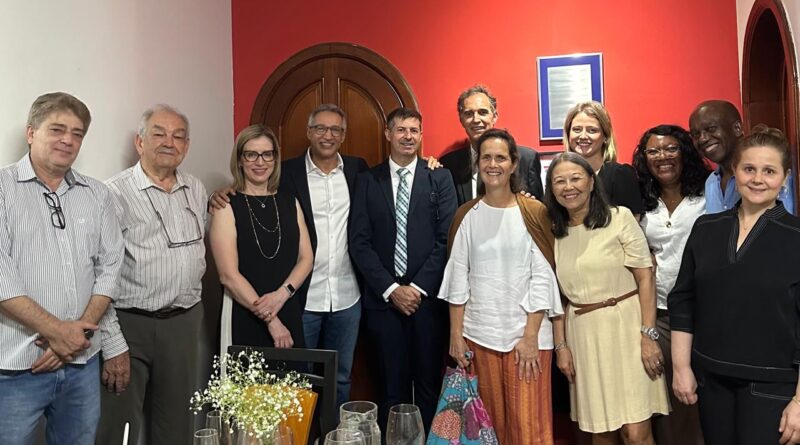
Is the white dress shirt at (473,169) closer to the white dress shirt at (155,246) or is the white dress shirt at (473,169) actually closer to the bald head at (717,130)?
the bald head at (717,130)

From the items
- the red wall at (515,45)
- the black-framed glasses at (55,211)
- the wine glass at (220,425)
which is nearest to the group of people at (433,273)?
the black-framed glasses at (55,211)

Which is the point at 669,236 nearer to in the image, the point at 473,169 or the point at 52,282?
the point at 473,169

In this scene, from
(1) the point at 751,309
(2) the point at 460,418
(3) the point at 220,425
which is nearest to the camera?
(3) the point at 220,425

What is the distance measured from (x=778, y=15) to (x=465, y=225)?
5.47ft

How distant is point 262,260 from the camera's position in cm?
276

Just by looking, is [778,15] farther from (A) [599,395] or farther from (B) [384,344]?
(B) [384,344]

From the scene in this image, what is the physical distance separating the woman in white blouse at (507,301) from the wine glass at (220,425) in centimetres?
142

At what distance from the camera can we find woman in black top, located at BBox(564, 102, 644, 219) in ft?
9.28

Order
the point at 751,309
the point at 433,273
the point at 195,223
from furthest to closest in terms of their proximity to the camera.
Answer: the point at 433,273 < the point at 195,223 < the point at 751,309

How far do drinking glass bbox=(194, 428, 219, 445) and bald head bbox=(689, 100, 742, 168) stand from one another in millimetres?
2454

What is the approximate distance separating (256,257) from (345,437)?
5.29ft

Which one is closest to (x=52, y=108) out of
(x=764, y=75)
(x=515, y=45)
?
(x=515, y=45)

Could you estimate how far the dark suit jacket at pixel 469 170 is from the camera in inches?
123

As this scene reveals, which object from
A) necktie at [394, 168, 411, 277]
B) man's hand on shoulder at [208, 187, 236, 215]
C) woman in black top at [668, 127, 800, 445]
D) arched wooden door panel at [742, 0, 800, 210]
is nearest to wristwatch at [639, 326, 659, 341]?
woman in black top at [668, 127, 800, 445]
